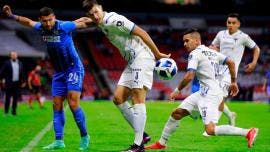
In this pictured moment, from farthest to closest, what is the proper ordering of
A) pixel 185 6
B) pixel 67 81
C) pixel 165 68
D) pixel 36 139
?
1. pixel 185 6
2. pixel 36 139
3. pixel 67 81
4. pixel 165 68

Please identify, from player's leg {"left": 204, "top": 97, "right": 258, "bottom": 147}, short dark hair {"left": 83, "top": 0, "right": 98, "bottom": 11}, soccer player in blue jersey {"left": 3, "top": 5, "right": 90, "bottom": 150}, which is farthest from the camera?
soccer player in blue jersey {"left": 3, "top": 5, "right": 90, "bottom": 150}

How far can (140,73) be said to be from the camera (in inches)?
433

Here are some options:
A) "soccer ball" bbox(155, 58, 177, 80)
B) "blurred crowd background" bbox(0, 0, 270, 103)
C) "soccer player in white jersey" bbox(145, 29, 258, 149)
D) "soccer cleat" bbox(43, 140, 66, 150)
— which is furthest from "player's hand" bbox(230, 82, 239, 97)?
"blurred crowd background" bbox(0, 0, 270, 103)

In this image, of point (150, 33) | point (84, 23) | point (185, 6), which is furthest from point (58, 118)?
point (185, 6)

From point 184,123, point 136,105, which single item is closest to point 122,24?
point 136,105

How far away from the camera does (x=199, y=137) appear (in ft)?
47.1

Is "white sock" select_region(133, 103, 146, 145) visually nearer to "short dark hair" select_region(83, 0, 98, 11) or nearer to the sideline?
"short dark hair" select_region(83, 0, 98, 11)

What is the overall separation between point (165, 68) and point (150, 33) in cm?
4458

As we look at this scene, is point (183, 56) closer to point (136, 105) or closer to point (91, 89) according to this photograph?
point (91, 89)

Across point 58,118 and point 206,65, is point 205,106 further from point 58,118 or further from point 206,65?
point 58,118

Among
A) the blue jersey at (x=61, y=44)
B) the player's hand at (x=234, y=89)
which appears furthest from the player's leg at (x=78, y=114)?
the player's hand at (x=234, y=89)

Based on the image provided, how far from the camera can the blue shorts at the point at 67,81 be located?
11.7 meters

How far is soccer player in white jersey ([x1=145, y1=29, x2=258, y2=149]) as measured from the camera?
1083 centimetres

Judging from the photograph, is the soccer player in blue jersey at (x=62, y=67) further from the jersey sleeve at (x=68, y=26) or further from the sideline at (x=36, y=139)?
the sideline at (x=36, y=139)
